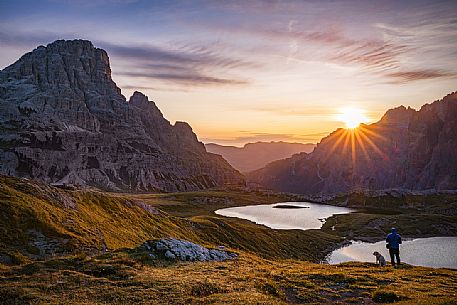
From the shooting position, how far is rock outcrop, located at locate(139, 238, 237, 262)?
127 ft

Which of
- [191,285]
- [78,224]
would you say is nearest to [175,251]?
[191,285]

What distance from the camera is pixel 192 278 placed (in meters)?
29.7

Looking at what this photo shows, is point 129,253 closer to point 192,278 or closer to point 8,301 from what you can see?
point 192,278

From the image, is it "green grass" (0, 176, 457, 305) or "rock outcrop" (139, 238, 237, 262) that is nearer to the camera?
"green grass" (0, 176, 457, 305)

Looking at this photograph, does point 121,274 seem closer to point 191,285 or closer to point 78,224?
point 191,285

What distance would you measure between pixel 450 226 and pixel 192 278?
189688 millimetres

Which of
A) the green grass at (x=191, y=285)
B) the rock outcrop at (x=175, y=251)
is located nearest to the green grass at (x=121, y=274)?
the green grass at (x=191, y=285)

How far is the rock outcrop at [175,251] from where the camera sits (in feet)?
127

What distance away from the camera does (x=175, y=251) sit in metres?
39.8

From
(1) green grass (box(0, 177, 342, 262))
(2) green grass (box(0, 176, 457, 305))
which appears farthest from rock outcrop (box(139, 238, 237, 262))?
(1) green grass (box(0, 177, 342, 262))

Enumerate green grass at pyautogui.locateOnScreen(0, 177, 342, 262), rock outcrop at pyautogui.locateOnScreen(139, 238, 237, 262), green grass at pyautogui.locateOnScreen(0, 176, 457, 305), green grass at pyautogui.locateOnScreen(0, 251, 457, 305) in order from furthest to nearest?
1. green grass at pyautogui.locateOnScreen(0, 177, 342, 262)
2. rock outcrop at pyautogui.locateOnScreen(139, 238, 237, 262)
3. green grass at pyautogui.locateOnScreen(0, 176, 457, 305)
4. green grass at pyautogui.locateOnScreen(0, 251, 457, 305)

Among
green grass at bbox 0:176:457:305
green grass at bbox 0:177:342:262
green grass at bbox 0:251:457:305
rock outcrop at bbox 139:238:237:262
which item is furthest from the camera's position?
green grass at bbox 0:177:342:262

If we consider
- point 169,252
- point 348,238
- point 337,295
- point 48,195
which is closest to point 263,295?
point 337,295

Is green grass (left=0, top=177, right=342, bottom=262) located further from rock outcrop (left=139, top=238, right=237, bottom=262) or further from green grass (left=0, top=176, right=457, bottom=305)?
rock outcrop (left=139, top=238, right=237, bottom=262)
